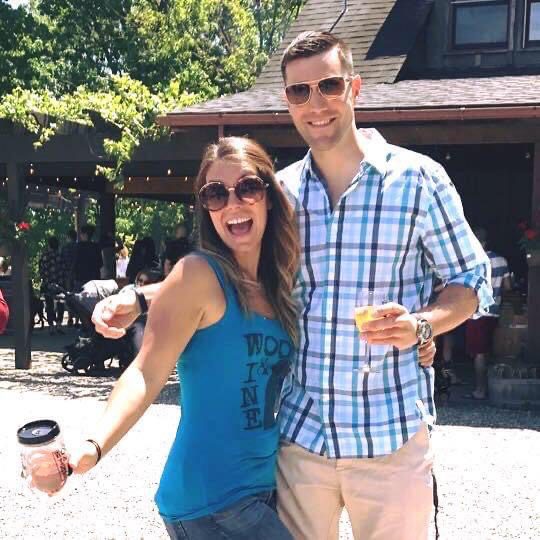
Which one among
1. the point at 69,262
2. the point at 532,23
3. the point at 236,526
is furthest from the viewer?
the point at 69,262

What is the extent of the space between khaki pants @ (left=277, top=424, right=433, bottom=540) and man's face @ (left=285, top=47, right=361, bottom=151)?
87 centimetres

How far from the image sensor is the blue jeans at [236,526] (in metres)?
2.00

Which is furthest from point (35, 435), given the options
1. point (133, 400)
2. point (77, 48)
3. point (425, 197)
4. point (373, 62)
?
point (77, 48)

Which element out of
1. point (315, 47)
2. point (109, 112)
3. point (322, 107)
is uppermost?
point (109, 112)

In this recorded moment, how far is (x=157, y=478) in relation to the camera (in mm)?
5551

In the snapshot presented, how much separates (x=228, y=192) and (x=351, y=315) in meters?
0.47

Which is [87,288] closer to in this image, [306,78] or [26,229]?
[26,229]

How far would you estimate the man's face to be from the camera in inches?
89.1

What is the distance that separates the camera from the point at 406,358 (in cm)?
221

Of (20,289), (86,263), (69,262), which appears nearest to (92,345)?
(20,289)

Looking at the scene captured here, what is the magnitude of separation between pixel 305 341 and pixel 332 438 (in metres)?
0.28

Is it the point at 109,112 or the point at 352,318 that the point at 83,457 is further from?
the point at 109,112

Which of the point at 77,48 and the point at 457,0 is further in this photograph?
the point at 77,48

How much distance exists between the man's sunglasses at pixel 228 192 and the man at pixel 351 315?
0.20 m
